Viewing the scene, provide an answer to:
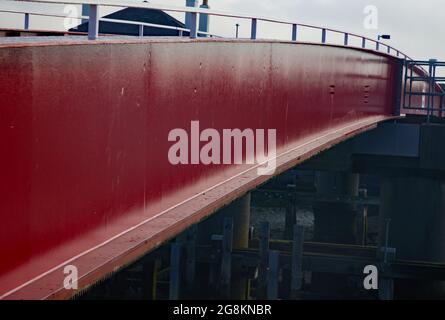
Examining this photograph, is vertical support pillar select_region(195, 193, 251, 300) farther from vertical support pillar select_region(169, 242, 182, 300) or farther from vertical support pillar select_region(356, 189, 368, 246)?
vertical support pillar select_region(356, 189, 368, 246)

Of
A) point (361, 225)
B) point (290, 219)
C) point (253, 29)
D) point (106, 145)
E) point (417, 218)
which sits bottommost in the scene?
point (290, 219)


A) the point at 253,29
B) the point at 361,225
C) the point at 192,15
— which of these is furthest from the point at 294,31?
the point at 361,225

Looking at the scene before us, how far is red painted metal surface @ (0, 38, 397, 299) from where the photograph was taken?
245 inches

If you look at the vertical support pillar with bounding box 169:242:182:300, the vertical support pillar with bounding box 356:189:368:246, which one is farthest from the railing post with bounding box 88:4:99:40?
the vertical support pillar with bounding box 356:189:368:246

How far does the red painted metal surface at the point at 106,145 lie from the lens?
6.23 meters

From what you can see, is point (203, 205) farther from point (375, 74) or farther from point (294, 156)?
point (375, 74)

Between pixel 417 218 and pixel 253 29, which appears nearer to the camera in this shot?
pixel 253 29

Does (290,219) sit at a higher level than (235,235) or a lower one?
lower

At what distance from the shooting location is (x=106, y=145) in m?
7.52

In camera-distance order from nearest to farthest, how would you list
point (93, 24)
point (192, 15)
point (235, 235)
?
point (93, 24) < point (192, 15) < point (235, 235)

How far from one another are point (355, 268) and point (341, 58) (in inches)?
332

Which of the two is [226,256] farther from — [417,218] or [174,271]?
[417,218]

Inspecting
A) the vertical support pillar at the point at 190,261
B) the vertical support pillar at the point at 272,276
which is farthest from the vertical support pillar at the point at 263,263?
the vertical support pillar at the point at 190,261

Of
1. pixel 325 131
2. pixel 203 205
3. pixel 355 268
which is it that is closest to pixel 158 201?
pixel 203 205
